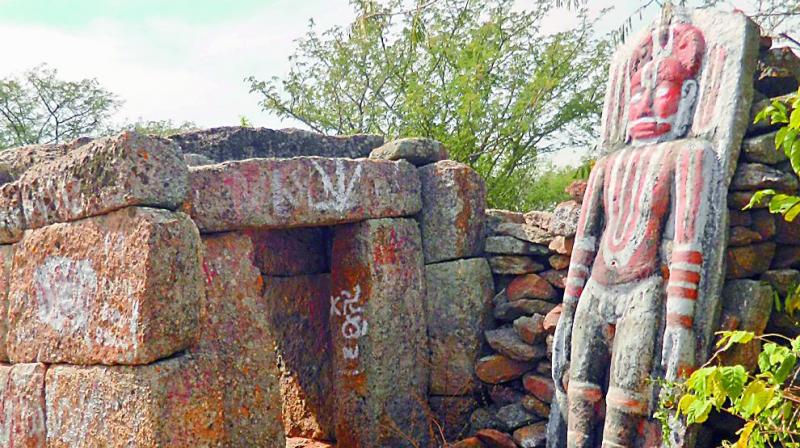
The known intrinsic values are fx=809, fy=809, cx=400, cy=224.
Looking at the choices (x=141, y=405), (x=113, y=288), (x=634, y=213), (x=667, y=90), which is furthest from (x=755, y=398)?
(x=113, y=288)

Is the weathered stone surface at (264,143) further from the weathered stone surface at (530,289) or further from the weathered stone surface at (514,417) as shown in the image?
the weathered stone surface at (514,417)

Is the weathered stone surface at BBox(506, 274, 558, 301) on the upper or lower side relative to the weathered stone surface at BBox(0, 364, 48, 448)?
upper

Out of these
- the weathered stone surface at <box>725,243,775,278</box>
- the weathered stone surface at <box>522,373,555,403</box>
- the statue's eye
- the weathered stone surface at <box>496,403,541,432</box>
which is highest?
the statue's eye

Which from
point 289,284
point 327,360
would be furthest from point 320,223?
point 327,360

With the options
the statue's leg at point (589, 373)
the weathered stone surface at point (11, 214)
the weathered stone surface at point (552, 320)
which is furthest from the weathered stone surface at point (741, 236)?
the weathered stone surface at point (11, 214)

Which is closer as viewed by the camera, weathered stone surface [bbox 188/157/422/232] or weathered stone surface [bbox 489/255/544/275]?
weathered stone surface [bbox 188/157/422/232]

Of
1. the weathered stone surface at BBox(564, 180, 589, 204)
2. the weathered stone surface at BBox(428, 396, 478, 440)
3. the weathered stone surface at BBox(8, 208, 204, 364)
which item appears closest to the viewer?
the weathered stone surface at BBox(8, 208, 204, 364)

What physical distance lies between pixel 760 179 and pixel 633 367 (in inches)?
39.0

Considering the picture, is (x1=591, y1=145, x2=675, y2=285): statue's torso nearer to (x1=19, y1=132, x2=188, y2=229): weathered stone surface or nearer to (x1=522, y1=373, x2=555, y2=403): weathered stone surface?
(x1=522, y1=373, x2=555, y2=403): weathered stone surface

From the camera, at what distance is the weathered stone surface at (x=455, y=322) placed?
16.4ft

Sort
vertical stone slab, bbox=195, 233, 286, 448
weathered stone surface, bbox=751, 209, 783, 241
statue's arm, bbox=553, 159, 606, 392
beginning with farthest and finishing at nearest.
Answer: statue's arm, bbox=553, 159, 606, 392 → vertical stone slab, bbox=195, 233, 286, 448 → weathered stone surface, bbox=751, 209, 783, 241

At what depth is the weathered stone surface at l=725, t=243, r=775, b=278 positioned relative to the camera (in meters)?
3.63

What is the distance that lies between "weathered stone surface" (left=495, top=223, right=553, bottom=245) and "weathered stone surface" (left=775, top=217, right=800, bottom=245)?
55.2 inches

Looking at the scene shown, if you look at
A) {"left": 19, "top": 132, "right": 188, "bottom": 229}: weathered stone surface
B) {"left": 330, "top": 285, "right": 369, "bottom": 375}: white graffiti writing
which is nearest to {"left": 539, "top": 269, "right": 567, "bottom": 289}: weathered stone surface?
{"left": 330, "top": 285, "right": 369, "bottom": 375}: white graffiti writing
